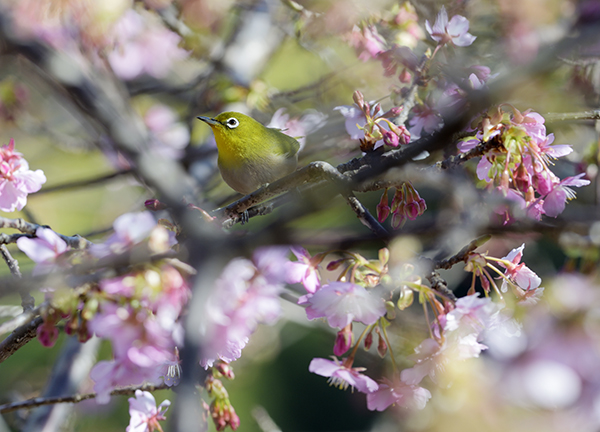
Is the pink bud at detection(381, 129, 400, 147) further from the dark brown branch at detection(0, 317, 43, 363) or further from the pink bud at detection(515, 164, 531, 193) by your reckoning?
the dark brown branch at detection(0, 317, 43, 363)

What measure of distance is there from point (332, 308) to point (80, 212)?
550cm

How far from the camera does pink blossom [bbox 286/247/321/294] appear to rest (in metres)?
1.33

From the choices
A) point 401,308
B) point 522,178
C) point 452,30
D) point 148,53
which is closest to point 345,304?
point 401,308

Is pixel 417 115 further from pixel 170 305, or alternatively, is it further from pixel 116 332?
pixel 116 332

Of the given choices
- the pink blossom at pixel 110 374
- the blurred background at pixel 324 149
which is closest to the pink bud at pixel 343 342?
the blurred background at pixel 324 149

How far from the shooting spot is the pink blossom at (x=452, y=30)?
1673mm

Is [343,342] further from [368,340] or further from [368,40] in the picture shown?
[368,40]

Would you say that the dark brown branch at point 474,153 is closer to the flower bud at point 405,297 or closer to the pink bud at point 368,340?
the flower bud at point 405,297

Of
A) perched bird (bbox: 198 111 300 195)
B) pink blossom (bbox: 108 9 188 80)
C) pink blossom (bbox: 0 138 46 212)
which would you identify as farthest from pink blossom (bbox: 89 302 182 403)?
pink blossom (bbox: 108 9 188 80)

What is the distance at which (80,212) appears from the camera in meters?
5.86

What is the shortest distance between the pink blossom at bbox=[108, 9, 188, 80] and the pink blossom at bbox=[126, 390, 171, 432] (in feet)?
9.99

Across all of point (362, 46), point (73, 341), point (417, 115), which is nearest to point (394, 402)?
point (417, 115)

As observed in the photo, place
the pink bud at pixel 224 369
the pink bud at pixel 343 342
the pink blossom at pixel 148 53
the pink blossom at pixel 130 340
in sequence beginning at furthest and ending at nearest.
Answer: the pink blossom at pixel 148 53 → the pink bud at pixel 224 369 → the pink bud at pixel 343 342 → the pink blossom at pixel 130 340

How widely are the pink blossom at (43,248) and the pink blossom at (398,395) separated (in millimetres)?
959
